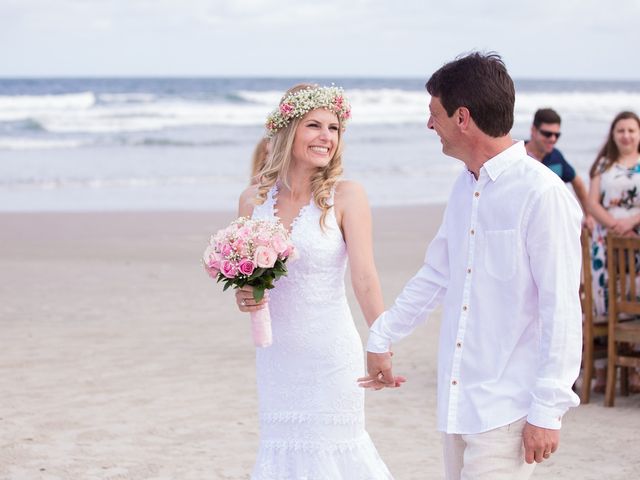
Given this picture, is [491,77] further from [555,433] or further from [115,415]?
[115,415]

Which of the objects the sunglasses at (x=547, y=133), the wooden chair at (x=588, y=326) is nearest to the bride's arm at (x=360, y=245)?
the wooden chair at (x=588, y=326)

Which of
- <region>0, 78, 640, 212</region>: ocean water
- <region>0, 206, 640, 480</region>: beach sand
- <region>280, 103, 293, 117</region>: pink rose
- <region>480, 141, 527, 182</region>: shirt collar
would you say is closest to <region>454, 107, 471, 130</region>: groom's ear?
<region>480, 141, 527, 182</region>: shirt collar

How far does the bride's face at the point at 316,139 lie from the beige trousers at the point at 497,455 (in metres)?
1.61

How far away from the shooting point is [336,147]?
14.6ft

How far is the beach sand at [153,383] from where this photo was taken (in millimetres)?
6066

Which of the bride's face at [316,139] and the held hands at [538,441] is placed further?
the bride's face at [316,139]

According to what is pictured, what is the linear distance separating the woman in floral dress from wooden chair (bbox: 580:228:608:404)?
0.15 metres

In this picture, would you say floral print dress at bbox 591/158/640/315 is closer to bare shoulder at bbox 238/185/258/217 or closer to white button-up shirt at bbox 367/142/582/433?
bare shoulder at bbox 238/185/258/217

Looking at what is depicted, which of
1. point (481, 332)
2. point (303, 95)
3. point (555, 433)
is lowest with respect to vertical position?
point (555, 433)

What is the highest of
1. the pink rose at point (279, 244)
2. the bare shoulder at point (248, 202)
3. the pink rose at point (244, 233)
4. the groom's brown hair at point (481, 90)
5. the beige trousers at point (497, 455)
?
the groom's brown hair at point (481, 90)

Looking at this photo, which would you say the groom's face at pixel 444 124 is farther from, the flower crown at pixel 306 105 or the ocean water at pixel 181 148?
the ocean water at pixel 181 148

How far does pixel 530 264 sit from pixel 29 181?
18.7 m

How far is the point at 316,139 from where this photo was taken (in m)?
4.41

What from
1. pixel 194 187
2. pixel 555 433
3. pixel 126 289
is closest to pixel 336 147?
pixel 555 433
